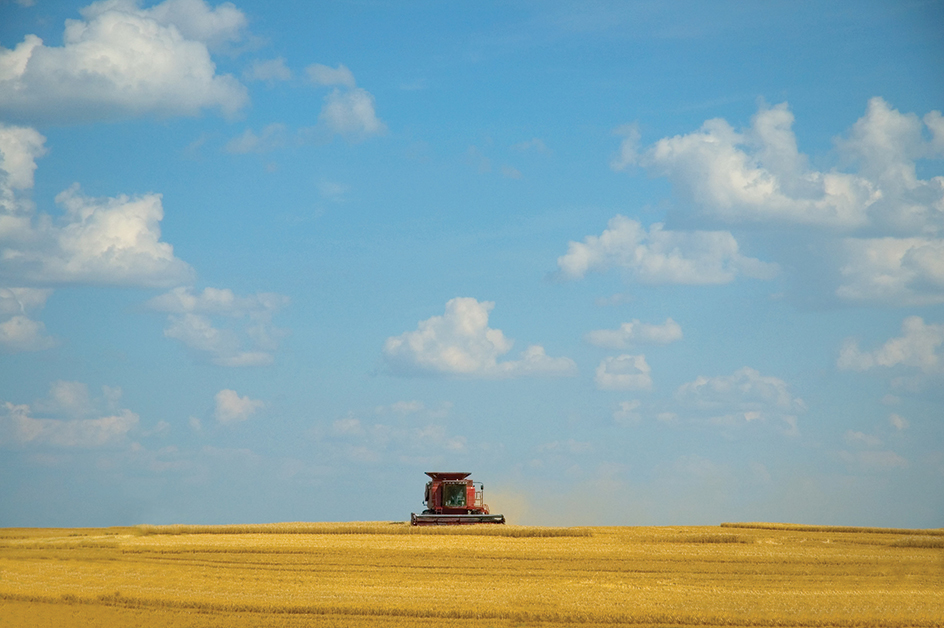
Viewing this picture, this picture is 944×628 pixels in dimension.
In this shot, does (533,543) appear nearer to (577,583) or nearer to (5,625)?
(577,583)

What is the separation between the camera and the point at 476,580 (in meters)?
28.0

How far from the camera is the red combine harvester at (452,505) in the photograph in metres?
51.8

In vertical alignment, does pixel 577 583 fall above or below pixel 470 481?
below

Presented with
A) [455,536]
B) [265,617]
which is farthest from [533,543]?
[265,617]

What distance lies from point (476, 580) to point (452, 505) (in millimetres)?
25531

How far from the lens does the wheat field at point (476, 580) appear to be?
22672 millimetres

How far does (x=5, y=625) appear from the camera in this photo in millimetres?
23266

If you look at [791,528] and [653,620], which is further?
[791,528]

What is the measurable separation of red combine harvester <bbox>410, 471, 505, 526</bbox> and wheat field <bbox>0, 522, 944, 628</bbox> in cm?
803

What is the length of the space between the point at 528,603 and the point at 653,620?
3470mm

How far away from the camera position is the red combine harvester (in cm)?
5184

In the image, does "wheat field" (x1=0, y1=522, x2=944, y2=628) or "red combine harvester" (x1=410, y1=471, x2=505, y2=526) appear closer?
"wheat field" (x1=0, y1=522, x2=944, y2=628)

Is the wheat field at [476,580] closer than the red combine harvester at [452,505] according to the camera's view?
Yes

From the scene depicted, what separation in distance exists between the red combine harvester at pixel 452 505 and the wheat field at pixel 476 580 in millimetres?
8028
